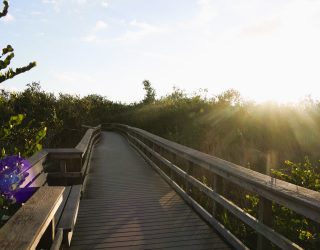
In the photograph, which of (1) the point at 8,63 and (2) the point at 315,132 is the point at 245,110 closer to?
(2) the point at 315,132

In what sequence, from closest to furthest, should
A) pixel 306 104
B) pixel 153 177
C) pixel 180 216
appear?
pixel 180 216, pixel 153 177, pixel 306 104

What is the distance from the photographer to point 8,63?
290cm

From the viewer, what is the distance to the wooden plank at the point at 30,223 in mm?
2110

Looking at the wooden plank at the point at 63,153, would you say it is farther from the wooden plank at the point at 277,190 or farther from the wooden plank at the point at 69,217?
the wooden plank at the point at 277,190

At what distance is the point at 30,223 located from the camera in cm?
246

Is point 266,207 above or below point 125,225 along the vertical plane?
above

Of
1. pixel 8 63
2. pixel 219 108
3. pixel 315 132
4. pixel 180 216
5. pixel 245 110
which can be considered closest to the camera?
pixel 8 63

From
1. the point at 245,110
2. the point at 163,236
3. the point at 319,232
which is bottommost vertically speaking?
the point at 163,236

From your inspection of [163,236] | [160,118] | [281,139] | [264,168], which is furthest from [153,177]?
[160,118]

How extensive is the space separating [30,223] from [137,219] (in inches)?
150

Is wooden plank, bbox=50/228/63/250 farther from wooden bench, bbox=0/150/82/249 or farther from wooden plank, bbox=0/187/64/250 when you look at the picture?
wooden plank, bbox=0/187/64/250

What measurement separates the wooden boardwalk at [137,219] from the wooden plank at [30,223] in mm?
2030

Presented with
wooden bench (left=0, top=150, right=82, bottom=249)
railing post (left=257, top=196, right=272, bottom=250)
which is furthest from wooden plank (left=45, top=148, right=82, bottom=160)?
railing post (left=257, top=196, right=272, bottom=250)

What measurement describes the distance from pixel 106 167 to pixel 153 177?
2321mm
